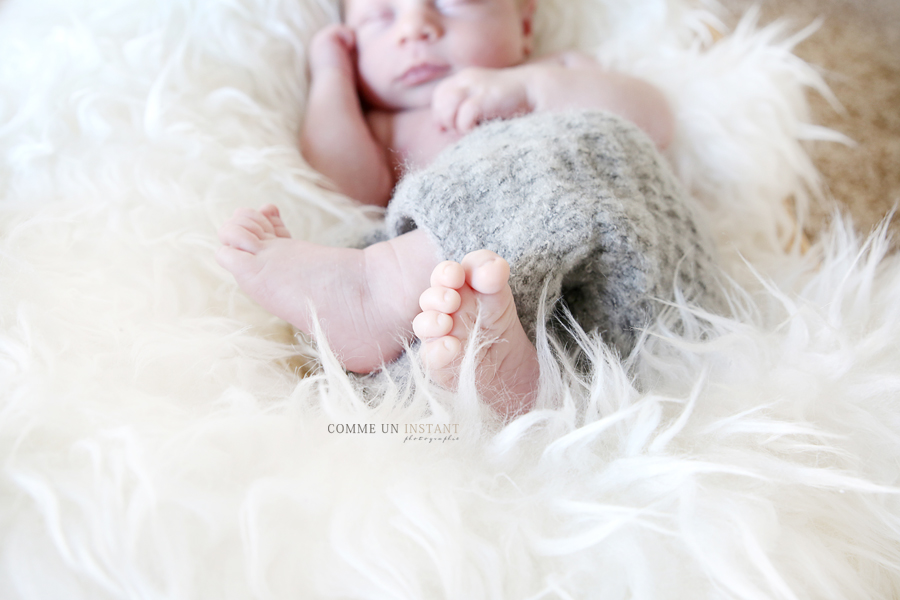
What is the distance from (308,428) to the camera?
46cm

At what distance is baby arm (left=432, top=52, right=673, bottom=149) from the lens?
2.64 feet

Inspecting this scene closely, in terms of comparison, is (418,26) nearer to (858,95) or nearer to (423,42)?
(423,42)

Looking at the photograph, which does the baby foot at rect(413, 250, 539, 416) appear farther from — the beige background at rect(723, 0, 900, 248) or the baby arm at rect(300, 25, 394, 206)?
the beige background at rect(723, 0, 900, 248)

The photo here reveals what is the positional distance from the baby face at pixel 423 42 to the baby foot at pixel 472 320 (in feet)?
1.76

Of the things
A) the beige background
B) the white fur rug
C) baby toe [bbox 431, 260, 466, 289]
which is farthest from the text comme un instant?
the beige background

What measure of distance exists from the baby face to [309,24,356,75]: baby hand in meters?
0.02

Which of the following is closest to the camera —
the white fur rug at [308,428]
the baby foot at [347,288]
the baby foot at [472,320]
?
the white fur rug at [308,428]

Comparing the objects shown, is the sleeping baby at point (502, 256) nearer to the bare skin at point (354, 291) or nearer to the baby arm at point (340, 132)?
the bare skin at point (354, 291)

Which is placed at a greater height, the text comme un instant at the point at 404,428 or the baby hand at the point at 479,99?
the baby hand at the point at 479,99

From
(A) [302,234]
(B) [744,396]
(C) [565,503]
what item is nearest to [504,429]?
(C) [565,503]

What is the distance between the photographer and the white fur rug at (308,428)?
1.24 ft

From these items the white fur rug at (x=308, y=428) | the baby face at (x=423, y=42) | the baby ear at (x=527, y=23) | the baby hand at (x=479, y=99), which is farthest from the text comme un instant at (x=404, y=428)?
the baby ear at (x=527, y=23)

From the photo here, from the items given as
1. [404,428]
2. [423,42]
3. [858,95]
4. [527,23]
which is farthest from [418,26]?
[858,95]

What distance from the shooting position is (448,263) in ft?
1.59
